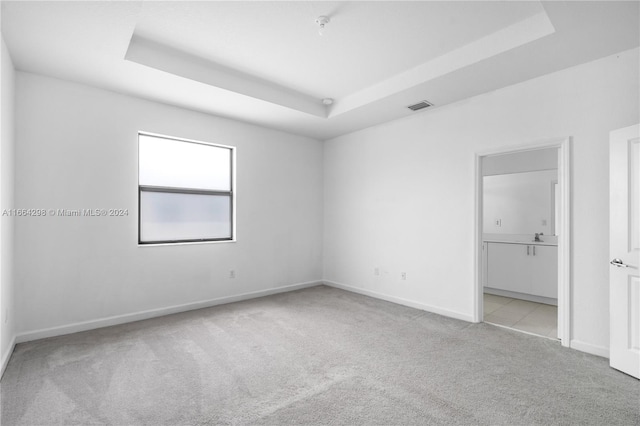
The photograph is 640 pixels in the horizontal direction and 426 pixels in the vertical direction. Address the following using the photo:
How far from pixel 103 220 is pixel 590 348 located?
16.7 ft

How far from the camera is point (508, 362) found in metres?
2.76

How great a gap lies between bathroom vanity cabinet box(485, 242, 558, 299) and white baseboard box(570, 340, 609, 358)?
1.77 metres

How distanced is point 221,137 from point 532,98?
3862mm

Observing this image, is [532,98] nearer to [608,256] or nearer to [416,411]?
[608,256]

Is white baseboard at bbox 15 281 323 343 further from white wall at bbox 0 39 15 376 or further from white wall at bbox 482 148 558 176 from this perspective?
white wall at bbox 482 148 558 176

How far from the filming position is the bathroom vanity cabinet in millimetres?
4617

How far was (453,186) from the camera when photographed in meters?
4.04

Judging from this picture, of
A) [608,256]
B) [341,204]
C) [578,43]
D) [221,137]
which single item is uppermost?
[578,43]

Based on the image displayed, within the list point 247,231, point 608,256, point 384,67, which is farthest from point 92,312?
point 608,256

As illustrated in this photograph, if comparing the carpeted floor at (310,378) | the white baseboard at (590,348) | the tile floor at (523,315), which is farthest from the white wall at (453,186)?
the carpeted floor at (310,378)

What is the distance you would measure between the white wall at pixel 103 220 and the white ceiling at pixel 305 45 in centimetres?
29

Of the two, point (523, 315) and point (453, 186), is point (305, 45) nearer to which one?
point (453, 186)

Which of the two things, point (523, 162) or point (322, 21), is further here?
point (523, 162)

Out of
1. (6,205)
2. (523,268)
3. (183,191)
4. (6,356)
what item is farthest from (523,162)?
(6,356)
